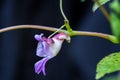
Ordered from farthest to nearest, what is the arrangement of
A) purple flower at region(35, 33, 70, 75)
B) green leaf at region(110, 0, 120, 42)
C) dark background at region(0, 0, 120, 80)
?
1. dark background at region(0, 0, 120, 80)
2. purple flower at region(35, 33, 70, 75)
3. green leaf at region(110, 0, 120, 42)

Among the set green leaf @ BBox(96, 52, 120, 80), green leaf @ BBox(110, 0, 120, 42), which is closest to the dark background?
green leaf @ BBox(96, 52, 120, 80)

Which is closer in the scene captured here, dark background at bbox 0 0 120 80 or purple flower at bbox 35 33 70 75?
purple flower at bbox 35 33 70 75

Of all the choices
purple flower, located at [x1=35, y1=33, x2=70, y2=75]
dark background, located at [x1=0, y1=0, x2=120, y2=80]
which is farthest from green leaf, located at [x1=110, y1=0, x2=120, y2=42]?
dark background, located at [x1=0, y1=0, x2=120, y2=80]

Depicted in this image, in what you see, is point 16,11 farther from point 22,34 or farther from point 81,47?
point 81,47

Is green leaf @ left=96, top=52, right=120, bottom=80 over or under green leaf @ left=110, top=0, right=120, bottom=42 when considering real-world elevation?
under

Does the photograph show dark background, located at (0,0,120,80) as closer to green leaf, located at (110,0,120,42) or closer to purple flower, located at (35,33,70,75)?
purple flower, located at (35,33,70,75)

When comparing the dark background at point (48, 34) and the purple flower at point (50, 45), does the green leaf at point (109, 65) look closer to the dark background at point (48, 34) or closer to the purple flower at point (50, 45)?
the purple flower at point (50, 45)

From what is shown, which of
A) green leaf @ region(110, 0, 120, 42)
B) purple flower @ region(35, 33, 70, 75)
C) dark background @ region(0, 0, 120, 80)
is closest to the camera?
green leaf @ region(110, 0, 120, 42)
